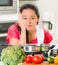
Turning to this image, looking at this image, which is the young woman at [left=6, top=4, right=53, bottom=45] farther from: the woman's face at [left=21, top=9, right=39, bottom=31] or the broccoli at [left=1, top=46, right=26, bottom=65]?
the broccoli at [left=1, top=46, right=26, bottom=65]

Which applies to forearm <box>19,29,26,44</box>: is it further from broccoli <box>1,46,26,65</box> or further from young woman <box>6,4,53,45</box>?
broccoli <box>1,46,26,65</box>

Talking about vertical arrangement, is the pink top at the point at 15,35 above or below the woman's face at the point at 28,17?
below

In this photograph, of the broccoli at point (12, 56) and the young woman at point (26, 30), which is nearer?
the broccoli at point (12, 56)

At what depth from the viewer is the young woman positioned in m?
1.86

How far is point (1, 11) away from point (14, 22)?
0.52 feet

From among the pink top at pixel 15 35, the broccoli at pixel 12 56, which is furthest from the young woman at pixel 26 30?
the broccoli at pixel 12 56

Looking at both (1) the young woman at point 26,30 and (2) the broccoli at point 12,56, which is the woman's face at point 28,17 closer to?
(1) the young woman at point 26,30

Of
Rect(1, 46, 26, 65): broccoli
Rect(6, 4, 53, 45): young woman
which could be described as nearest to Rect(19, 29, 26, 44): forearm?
Rect(6, 4, 53, 45): young woman

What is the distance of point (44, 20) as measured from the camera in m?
2.15

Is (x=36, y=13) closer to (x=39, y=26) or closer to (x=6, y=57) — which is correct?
(x=39, y=26)

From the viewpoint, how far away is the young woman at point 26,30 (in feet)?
6.09

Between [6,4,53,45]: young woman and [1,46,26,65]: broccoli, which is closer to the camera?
[1,46,26,65]: broccoli

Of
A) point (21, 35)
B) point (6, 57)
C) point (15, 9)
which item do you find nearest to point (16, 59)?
point (6, 57)

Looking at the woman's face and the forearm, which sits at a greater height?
the woman's face
